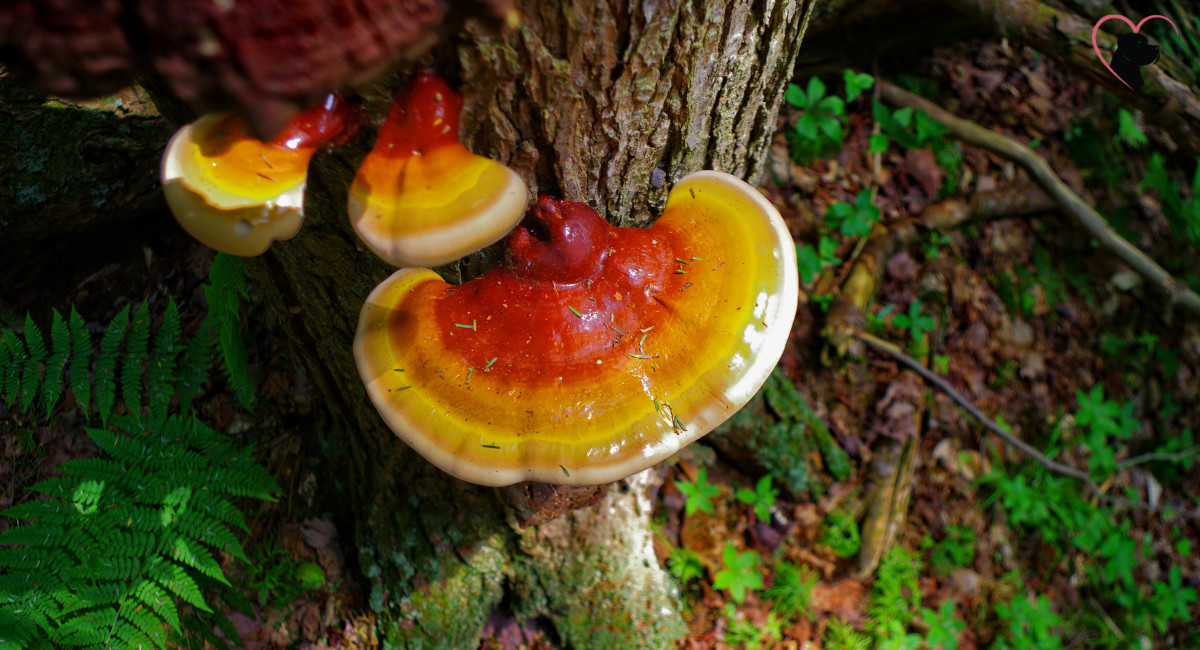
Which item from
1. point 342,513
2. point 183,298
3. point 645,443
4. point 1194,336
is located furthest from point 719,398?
point 1194,336

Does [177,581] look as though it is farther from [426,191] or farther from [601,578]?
[426,191]

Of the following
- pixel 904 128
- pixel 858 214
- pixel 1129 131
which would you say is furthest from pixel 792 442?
pixel 1129 131

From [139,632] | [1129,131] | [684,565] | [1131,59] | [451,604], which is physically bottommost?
[684,565]

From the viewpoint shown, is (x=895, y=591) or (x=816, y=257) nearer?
(x=895, y=591)

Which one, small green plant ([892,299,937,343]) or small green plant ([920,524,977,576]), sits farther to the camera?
small green plant ([892,299,937,343])

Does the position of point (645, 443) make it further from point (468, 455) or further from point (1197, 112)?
point (1197, 112)

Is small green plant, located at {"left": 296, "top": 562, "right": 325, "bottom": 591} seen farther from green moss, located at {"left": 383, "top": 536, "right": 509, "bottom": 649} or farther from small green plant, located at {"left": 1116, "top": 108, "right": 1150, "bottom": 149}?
small green plant, located at {"left": 1116, "top": 108, "right": 1150, "bottom": 149}

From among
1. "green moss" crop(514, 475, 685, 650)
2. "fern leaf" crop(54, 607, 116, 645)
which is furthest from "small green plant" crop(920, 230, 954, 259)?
"fern leaf" crop(54, 607, 116, 645)
